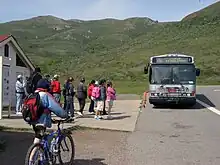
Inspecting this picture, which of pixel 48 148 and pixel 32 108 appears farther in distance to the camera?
pixel 48 148

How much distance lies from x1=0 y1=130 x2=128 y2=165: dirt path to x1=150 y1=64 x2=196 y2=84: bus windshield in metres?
9.20

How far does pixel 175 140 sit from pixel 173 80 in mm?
10495

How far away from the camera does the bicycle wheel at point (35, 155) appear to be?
6.86 m

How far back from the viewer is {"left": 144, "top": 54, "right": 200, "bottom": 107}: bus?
22406 millimetres

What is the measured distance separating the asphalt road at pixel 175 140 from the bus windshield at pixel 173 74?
3211mm

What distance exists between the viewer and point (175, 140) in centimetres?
1234

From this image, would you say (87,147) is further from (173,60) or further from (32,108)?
(173,60)

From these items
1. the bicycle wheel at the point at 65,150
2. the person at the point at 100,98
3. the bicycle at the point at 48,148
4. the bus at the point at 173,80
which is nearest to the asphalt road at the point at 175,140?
the bicycle wheel at the point at 65,150

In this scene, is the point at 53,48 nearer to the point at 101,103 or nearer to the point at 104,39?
the point at 104,39

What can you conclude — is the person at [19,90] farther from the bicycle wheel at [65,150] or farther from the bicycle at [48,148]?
the bicycle at [48,148]

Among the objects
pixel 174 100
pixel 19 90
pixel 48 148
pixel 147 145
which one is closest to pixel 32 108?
pixel 48 148

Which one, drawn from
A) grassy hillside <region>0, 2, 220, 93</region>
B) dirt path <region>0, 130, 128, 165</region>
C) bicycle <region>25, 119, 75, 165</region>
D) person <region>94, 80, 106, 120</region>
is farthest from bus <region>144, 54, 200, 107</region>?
grassy hillside <region>0, 2, 220, 93</region>

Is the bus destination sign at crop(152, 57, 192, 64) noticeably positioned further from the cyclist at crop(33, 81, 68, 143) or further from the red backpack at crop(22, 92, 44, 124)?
the red backpack at crop(22, 92, 44, 124)

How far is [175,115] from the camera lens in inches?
789
